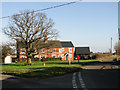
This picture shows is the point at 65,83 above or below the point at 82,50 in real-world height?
below

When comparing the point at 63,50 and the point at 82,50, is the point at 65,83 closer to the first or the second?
the point at 63,50

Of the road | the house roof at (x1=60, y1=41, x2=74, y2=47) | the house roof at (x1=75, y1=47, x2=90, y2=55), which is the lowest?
the road

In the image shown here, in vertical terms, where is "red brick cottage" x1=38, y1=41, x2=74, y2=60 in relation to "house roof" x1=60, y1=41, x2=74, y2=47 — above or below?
below

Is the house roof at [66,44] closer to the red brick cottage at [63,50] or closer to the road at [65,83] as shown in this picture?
the red brick cottage at [63,50]

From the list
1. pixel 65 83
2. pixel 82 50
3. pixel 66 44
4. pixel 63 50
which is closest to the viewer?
pixel 65 83

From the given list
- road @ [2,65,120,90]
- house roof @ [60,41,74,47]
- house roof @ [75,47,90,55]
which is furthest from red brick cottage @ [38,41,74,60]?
road @ [2,65,120,90]

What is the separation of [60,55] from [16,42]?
4375 centimetres

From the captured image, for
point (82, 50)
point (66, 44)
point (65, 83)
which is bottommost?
point (65, 83)

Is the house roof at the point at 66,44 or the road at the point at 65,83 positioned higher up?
the house roof at the point at 66,44

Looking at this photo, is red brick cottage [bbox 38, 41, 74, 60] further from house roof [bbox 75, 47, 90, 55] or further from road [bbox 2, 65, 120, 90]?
road [bbox 2, 65, 120, 90]

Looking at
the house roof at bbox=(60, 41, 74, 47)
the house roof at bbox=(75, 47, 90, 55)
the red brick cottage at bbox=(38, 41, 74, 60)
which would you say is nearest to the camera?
the red brick cottage at bbox=(38, 41, 74, 60)

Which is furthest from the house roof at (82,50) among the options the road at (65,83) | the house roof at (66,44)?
the road at (65,83)

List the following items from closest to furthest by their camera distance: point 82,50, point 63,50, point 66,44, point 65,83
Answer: point 65,83 < point 63,50 < point 66,44 < point 82,50

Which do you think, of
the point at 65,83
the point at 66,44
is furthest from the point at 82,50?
the point at 65,83
